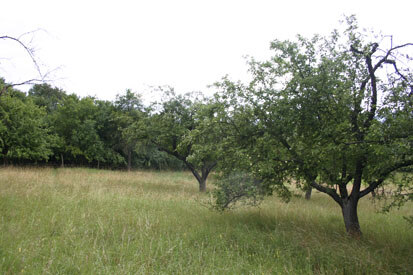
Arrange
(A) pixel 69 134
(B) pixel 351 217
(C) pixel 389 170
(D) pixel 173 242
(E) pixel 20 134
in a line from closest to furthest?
(C) pixel 389 170, (D) pixel 173 242, (B) pixel 351 217, (E) pixel 20 134, (A) pixel 69 134

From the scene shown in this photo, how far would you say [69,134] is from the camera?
32906 mm

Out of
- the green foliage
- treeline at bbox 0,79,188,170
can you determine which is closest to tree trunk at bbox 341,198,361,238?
treeline at bbox 0,79,188,170

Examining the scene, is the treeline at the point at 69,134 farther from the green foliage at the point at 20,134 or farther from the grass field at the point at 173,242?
the grass field at the point at 173,242

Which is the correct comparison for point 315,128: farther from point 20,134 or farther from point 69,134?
point 69,134

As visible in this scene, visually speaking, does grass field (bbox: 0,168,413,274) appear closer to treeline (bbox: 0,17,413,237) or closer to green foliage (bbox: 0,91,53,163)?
treeline (bbox: 0,17,413,237)

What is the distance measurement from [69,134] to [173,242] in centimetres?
3249

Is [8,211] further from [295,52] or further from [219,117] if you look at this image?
[295,52]

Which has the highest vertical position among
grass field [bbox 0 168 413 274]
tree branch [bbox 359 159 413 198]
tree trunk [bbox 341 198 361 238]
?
tree branch [bbox 359 159 413 198]

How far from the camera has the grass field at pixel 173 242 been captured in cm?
439

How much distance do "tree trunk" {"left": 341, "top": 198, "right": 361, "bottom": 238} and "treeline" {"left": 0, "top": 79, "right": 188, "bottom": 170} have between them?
21271mm

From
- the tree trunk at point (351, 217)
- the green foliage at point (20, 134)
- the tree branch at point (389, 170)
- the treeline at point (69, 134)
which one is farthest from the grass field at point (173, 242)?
the green foliage at point (20, 134)

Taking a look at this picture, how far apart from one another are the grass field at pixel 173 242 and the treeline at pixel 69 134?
1803cm

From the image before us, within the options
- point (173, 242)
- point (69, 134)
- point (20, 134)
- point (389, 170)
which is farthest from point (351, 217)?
point (69, 134)

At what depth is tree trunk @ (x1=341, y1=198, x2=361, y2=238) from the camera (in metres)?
6.89
